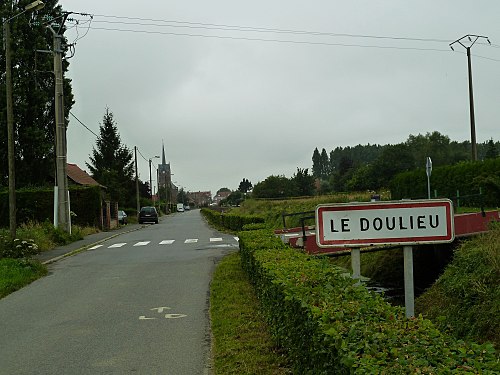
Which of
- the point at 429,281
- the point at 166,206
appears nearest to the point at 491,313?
the point at 429,281

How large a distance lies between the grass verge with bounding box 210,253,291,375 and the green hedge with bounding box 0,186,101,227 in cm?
2440

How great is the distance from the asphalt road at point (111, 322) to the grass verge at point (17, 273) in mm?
263

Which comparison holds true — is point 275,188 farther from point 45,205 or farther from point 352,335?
point 352,335

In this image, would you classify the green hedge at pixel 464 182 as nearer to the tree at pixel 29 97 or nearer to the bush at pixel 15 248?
the bush at pixel 15 248

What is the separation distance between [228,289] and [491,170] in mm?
20245

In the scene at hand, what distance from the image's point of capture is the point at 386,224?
484 cm

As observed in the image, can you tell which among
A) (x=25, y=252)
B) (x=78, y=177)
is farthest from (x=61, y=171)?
(x=78, y=177)

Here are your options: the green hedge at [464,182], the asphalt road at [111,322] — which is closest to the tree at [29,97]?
the asphalt road at [111,322]

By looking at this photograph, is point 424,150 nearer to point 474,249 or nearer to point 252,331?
point 474,249

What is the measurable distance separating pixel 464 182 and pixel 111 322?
82.2ft

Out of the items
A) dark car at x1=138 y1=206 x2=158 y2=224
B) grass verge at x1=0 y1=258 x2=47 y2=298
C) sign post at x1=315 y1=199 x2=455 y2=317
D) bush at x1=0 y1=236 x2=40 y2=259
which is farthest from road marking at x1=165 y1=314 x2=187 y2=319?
dark car at x1=138 y1=206 x2=158 y2=224

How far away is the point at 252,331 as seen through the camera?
771 cm

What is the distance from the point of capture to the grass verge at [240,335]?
6184 millimetres

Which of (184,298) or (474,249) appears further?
(474,249)
